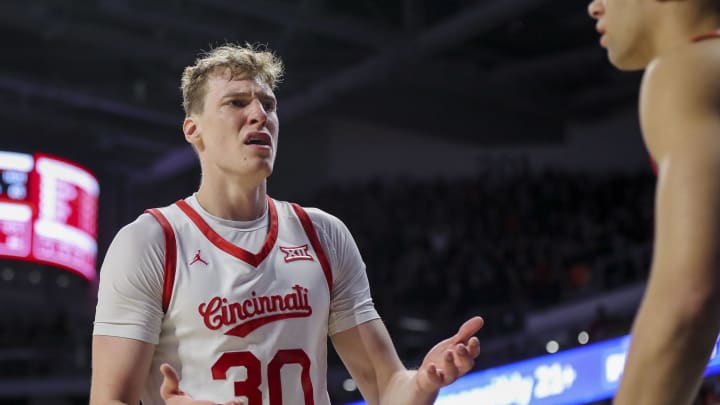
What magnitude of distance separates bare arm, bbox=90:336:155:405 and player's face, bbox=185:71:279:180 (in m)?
0.61

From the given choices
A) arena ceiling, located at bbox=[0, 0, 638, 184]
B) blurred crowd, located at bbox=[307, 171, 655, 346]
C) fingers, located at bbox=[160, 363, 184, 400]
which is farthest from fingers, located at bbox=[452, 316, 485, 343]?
arena ceiling, located at bbox=[0, 0, 638, 184]

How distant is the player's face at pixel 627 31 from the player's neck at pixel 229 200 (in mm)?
1517

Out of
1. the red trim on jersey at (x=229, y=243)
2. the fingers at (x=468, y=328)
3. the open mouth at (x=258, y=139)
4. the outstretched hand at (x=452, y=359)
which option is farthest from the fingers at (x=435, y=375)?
the open mouth at (x=258, y=139)

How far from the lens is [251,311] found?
310 cm

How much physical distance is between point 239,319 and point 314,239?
43 cm

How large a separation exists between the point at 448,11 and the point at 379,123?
6.30 m

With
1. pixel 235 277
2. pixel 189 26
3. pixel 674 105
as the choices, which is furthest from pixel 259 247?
pixel 189 26

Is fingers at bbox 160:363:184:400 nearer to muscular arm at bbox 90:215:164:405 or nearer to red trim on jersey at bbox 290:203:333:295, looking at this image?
muscular arm at bbox 90:215:164:405

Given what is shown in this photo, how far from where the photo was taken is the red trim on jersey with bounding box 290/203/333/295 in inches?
130

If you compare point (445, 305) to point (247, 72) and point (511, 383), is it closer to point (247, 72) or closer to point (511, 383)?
point (511, 383)

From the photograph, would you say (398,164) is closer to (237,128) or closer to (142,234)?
(237,128)

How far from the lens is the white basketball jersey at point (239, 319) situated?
3.03m

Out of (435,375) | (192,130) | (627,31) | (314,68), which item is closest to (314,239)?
(192,130)

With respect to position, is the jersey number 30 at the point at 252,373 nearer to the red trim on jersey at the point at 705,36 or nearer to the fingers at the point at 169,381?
the fingers at the point at 169,381
